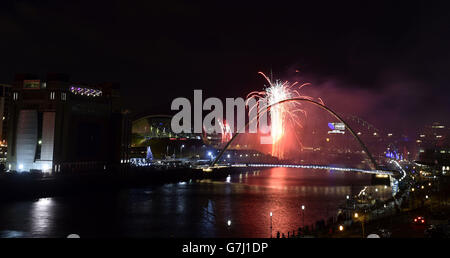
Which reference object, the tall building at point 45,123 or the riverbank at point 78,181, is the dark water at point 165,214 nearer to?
the riverbank at point 78,181

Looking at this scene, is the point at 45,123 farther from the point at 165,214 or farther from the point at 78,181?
the point at 165,214

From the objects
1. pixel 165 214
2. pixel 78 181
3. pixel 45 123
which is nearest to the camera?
pixel 165 214

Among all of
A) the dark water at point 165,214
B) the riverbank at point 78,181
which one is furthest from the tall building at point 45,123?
the dark water at point 165,214

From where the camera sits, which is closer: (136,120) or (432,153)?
(432,153)

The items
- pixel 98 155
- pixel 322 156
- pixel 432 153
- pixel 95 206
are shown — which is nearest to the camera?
pixel 95 206

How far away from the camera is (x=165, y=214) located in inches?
1241

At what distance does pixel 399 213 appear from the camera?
80.0 feet

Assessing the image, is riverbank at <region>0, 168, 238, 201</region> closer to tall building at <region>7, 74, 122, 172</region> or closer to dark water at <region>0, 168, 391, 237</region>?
dark water at <region>0, 168, 391, 237</region>

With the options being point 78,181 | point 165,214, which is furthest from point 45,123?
point 165,214

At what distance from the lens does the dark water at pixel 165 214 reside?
25.0 metres
